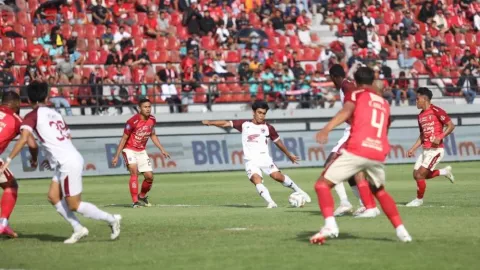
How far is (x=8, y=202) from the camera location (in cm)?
1434

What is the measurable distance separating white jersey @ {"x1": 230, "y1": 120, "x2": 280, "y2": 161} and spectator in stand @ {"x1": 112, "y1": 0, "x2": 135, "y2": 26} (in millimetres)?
19727

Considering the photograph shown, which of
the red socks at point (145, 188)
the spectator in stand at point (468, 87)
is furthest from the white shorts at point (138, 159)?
the spectator in stand at point (468, 87)

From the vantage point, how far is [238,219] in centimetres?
1605

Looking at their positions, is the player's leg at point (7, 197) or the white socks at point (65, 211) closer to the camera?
the white socks at point (65, 211)

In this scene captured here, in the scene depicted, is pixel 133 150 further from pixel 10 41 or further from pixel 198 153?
pixel 10 41

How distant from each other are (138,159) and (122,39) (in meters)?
17.0

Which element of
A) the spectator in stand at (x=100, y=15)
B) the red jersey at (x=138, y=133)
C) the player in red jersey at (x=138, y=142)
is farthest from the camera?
the spectator in stand at (x=100, y=15)

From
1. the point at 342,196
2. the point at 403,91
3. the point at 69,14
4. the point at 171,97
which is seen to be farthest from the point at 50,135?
the point at 403,91

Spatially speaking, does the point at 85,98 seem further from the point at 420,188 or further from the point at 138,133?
the point at 420,188

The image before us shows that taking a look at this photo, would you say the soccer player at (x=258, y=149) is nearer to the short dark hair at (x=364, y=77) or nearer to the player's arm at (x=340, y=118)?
the short dark hair at (x=364, y=77)

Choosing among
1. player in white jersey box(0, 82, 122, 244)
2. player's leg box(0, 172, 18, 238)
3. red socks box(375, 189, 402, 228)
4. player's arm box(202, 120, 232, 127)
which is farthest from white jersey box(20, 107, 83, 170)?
player's arm box(202, 120, 232, 127)

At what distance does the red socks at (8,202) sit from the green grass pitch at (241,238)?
0.40 meters

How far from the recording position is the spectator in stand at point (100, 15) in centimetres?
3800

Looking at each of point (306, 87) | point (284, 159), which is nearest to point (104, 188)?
point (284, 159)
